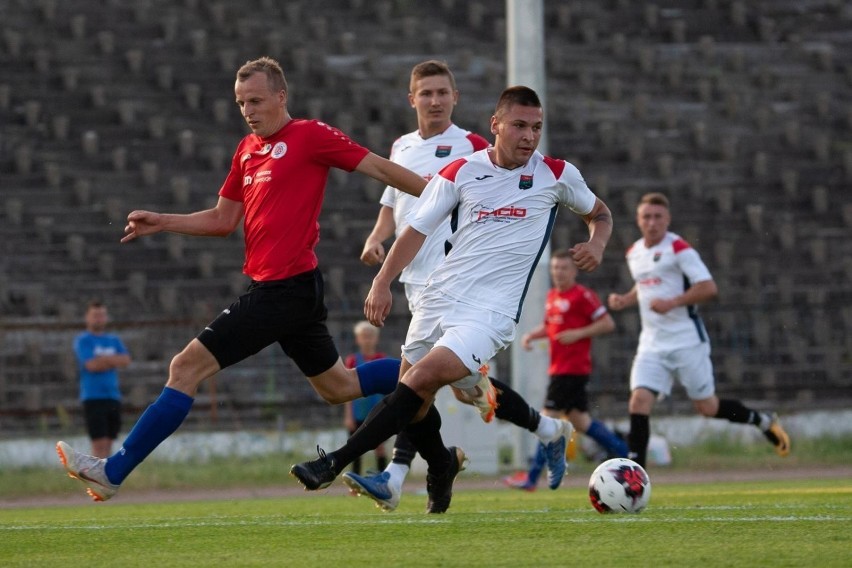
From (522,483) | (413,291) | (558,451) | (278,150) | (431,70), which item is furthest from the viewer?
(522,483)

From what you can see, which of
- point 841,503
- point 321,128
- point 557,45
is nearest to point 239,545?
point 321,128

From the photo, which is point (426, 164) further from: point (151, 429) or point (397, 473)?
point (151, 429)

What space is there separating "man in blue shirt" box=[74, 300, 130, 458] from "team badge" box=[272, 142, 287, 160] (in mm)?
7228

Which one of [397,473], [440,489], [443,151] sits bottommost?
[440,489]

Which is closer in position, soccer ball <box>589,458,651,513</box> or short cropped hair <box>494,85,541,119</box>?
short cropped hair <box>494,85,541,119</box>

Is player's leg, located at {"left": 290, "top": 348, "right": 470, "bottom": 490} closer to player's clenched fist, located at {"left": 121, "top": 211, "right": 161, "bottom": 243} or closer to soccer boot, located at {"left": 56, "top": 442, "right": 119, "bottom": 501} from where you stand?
soccer boot, located at {"left": 56, "top": 442, "right": 119, "bottom": 501}

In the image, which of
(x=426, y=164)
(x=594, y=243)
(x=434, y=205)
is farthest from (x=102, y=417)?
(x=594, y=243)

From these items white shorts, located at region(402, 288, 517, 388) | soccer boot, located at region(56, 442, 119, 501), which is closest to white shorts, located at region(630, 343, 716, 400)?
white shorts, located at region(402, 288, 517, 388)

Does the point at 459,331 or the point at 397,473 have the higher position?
the point at 459,331

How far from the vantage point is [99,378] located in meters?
14.0

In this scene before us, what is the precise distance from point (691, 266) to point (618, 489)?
443cm

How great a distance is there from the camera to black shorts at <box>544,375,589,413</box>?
12.4 metres

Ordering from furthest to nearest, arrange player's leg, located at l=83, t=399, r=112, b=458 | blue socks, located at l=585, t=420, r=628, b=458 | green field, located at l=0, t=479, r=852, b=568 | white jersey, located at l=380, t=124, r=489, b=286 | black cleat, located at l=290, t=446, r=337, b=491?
1. player's leg, located at l=83, t=399, r=112, b=458
2. blue socks, located at l=585, t=420, r=628, b=458
3. white jersey, located at l=380, t=124, r=489, b=286
4. black cleat, located at l=290, t=446, r=337, b=491
5. green field, located at l=0, t=479, r=852, b=568

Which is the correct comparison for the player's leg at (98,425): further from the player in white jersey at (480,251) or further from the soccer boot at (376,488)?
the player in white jersey at (480,251)
